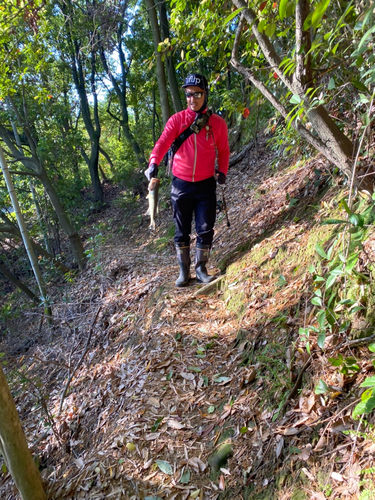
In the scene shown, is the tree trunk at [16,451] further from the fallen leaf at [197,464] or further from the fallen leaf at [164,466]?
the fallen leaf at [197,464]

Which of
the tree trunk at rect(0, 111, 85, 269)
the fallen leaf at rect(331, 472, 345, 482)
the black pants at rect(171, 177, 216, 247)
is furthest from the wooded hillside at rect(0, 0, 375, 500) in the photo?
the tree trunk at rect(0, 111, 85, 269)

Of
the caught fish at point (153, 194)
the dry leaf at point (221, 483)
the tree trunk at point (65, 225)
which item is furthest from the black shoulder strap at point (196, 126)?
the tree trunk at point (65, 225)

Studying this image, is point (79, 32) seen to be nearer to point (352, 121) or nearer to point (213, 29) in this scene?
point (213, 29)

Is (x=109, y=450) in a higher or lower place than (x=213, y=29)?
lower

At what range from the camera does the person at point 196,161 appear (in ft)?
12.3

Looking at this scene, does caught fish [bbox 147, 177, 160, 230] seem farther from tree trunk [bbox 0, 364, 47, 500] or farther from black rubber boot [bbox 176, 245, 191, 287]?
tree trunk [bbox 0, 364, 47, 500]

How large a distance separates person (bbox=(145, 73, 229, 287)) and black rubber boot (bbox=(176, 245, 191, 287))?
0.01m

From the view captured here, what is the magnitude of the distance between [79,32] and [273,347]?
9.99 m

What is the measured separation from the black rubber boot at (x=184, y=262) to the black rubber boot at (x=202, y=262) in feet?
0.44

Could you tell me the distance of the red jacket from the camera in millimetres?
3779

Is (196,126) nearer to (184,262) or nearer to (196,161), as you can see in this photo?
(196,161)

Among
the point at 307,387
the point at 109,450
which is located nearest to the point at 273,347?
the point at 307,387

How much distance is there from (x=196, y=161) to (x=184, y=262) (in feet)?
4.42

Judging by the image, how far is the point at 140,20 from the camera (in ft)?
49.5
